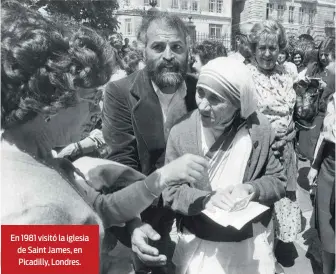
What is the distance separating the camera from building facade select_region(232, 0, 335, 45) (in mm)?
2465

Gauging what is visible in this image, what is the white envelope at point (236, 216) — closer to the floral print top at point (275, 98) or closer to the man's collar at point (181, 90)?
the man's collar at point (181, 90)

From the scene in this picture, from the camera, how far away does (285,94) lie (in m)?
2.01

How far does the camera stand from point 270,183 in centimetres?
119

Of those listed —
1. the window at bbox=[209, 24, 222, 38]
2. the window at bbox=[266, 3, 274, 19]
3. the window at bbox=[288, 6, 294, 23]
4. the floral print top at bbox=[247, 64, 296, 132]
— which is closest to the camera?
the floral print top at bbox=[247, 64, 296, 132]

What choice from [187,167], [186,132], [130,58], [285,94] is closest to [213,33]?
[130,58]

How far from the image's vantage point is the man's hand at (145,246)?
105cm

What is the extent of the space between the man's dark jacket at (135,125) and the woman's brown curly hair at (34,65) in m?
0.64

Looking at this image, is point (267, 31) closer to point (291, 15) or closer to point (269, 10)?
point (269, 10)

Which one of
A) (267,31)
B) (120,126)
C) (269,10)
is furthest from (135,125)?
(269,10)

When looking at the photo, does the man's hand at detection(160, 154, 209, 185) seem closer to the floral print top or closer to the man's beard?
the man's beard

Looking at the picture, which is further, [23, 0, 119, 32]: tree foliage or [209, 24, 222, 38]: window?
[209, 24, 222, 38]: window
